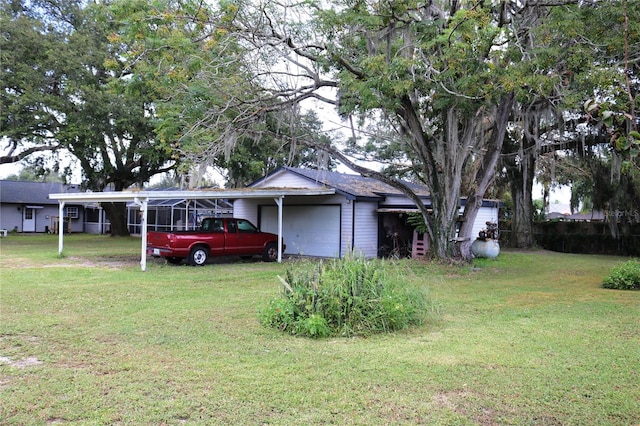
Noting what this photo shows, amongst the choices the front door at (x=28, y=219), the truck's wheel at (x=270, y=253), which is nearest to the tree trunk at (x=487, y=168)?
the truck's wheel at (x=270, y=253)

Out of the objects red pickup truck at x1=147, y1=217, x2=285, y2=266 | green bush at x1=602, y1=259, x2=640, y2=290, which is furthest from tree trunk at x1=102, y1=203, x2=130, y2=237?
green bush at x1=602, y1=259, x2=640, y2=290

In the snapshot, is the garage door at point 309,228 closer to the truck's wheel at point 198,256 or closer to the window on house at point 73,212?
the truck's wheel at point 198,256

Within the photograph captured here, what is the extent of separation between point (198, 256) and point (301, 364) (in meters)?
10.5

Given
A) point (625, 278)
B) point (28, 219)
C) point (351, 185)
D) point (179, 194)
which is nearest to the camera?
point (625, 278)

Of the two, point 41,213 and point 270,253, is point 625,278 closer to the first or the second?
point 270,253

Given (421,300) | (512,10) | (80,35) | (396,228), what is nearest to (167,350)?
(421,300)

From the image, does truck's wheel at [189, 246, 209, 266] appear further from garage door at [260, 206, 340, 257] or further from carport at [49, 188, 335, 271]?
garage door at [260, 206, 340, 257]

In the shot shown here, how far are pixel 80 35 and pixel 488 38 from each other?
19.4 metres

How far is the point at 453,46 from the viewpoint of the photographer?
34.2 feet

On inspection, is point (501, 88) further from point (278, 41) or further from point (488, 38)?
point (278, 41)

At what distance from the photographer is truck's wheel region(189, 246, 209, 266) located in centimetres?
1484

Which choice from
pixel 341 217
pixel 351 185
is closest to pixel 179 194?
pixel 341 217

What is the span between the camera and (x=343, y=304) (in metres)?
6.52

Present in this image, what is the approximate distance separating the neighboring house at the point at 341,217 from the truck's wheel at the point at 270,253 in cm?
200
